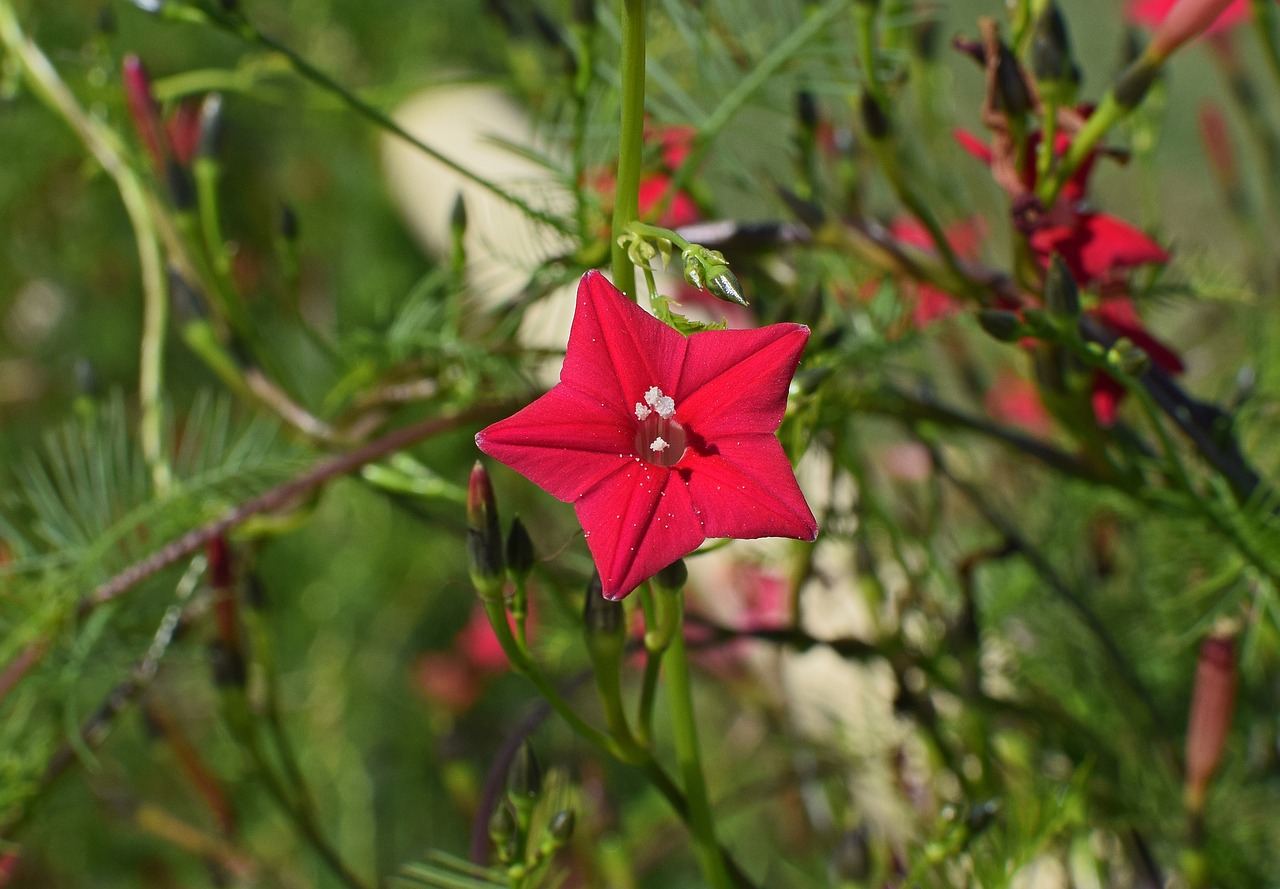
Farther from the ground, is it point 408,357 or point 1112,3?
point 1112,3

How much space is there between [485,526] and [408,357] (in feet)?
0.56

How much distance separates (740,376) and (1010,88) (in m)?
0.13

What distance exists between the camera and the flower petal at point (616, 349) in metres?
0.26

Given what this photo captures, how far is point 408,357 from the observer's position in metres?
0.44

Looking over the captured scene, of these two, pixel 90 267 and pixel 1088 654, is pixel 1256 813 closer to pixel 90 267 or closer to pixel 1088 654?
pixel 1088 654

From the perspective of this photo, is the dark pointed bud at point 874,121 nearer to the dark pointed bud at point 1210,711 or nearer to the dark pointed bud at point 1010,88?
the dark pointed bud at point 1010,88

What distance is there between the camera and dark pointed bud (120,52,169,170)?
437 mm

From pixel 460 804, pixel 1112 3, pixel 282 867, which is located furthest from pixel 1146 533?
pixel 1112 3

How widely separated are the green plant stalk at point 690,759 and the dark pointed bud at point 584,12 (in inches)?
8.6

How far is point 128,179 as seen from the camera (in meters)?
0.49

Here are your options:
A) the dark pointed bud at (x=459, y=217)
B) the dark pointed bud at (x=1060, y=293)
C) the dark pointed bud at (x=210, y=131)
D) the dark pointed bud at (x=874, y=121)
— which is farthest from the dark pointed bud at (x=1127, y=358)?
the dark pointed bud at (x=210, y=131)

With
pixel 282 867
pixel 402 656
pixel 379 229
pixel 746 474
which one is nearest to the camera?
pixel 746 474

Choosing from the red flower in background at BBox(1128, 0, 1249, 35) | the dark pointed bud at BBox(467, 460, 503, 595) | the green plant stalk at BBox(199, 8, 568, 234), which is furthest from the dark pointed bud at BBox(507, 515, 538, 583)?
the red flower in background at BBox(1128, 0, 1249, 35)

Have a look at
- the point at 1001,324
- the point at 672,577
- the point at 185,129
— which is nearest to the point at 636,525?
the point at 672,577
